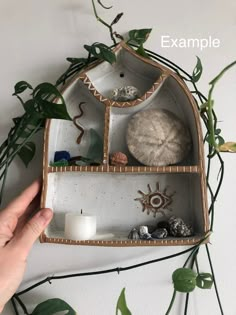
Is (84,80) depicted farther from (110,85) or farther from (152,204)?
(152,204)

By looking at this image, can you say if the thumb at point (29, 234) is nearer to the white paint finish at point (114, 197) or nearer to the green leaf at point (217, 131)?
Answer: the white paint finish at point (114, 197)

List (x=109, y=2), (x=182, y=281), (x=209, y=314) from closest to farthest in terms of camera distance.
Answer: (x=182, y=281) < (x=209, y=314) < (x=109, y=2)

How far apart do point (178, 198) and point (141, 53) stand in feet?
1.18

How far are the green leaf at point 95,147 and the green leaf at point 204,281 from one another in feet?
1.16

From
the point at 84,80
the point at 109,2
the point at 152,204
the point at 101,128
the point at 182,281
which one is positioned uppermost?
the point at 109,2

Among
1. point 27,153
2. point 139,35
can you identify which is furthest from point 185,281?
point 139,35

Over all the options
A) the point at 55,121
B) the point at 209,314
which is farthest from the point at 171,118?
the point at 209,314

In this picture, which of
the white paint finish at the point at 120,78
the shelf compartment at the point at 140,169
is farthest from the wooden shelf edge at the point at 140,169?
the white paint finish at the point at 120,78

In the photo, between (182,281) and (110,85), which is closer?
(182,281)

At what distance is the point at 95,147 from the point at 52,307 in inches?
15.1

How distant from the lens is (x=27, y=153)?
2.96ft

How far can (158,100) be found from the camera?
92 cm

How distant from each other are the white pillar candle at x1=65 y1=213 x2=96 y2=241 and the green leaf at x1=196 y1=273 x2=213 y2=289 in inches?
10.3

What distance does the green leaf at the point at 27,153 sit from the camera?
901 millimetres
